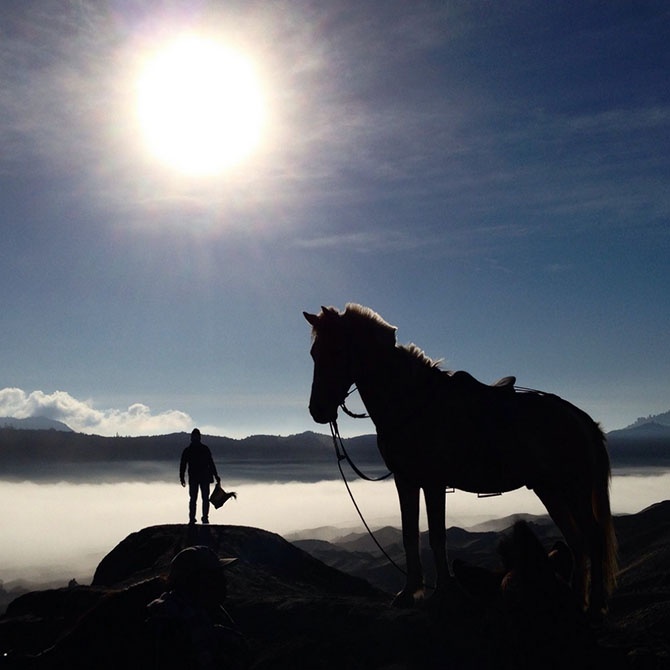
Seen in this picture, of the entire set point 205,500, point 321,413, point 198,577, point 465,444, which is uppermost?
point 321,413

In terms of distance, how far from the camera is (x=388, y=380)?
9.23m

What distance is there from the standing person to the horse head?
802 centimetres

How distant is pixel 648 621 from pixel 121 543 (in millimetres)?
13626

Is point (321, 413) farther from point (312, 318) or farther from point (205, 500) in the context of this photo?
point (205, 500)

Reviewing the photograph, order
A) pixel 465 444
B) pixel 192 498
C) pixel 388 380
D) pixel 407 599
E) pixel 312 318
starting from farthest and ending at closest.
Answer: pixel 192 498
pixel 312 318
pixel 388 380
pixel 407 599
pixel 465 444

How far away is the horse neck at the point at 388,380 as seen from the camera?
9055 millimetres

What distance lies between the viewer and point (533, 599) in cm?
381

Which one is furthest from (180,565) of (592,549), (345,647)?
(592,549)

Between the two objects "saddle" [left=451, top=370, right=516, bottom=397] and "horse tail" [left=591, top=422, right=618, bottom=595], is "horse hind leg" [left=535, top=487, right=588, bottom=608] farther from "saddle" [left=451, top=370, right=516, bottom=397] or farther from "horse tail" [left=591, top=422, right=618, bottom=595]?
"saddle" [left=451, top=370, right=516, bottom=397]

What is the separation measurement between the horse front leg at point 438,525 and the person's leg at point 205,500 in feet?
30.3

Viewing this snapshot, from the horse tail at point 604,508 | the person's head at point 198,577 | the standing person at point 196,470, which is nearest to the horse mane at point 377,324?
the horse tail at point 604,508

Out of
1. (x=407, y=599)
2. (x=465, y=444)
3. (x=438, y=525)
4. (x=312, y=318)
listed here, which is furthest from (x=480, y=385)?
(x=407, y=599)

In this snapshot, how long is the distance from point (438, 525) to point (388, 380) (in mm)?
2066

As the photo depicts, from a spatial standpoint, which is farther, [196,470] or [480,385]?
[196,470]
